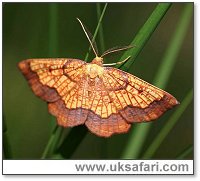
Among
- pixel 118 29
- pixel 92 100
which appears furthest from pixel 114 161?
pixel 118 29

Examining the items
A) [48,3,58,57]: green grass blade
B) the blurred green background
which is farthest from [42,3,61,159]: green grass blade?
the blurred green background

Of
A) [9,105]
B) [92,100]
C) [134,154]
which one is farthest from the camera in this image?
[9,105]

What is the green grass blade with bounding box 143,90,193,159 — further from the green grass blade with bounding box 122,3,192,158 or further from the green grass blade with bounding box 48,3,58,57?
the green grass blade with bounding box 48,3,58,57

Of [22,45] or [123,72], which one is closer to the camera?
[123,72]

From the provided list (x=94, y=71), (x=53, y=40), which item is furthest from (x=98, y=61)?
(x=53, y=40)

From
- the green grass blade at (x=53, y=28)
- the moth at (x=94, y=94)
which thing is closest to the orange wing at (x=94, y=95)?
Answer: the moth at (x=94, y=94)

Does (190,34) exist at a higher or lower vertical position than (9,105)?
higher

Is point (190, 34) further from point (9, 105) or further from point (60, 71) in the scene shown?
point (9, 105)
